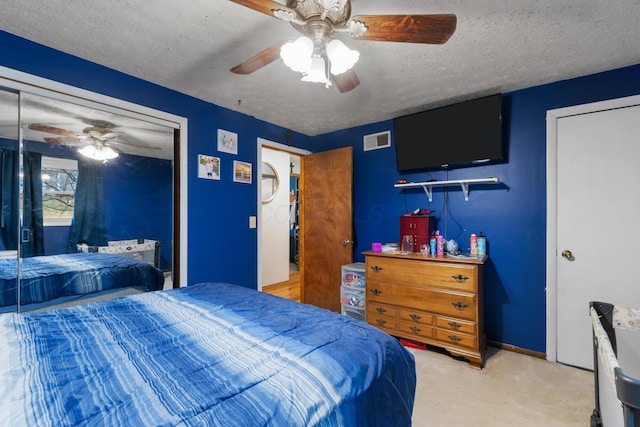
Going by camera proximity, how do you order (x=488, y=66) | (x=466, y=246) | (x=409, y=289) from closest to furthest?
1. (x=488, y=66)
2. (x=409, y=289)
3. (x=466, y=246)

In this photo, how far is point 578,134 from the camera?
2.33 meters

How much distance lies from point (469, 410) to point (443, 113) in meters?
2.43

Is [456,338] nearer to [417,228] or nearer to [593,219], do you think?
[417,228]

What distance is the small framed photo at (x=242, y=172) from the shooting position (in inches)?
120

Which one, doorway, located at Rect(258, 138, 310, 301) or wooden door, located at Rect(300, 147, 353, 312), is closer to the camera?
wooden door, located at Rect(300, 147, 353, 312)

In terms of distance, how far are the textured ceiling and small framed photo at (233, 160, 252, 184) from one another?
653 mm

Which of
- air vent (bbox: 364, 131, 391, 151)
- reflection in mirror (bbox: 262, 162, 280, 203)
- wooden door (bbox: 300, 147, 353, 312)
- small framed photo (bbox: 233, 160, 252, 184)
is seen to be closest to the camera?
small framed photo (bbox: 233, 160, 252, 184)

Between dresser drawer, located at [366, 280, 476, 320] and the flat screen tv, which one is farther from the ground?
the flat screen tv

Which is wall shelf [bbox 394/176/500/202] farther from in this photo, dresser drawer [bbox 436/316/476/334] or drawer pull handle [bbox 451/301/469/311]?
dresser drawer [bbox 436/316/476/334]

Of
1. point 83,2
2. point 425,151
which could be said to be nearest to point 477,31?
point 425,151

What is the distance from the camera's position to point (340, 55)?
142 cm

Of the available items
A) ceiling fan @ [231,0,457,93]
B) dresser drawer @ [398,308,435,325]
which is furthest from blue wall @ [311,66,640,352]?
ceiling fan @ [231,0,457,93]

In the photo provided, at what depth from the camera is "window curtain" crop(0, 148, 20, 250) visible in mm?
1845

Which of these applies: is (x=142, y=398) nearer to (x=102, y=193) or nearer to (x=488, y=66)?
(x=102, y=193)
